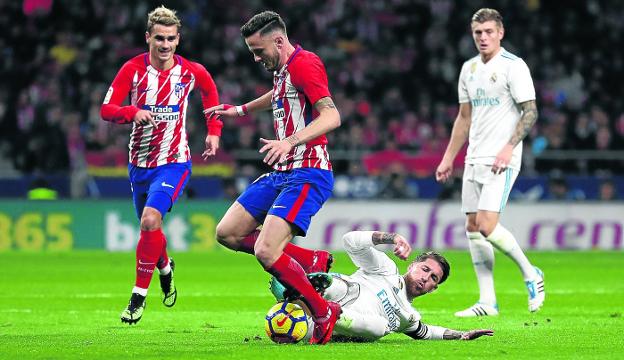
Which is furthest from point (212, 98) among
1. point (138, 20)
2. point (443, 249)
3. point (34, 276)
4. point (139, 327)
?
point (138, 20)

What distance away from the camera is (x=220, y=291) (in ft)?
42.1

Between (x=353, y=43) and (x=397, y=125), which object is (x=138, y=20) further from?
(x=397, y=125)

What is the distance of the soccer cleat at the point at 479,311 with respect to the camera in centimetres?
994

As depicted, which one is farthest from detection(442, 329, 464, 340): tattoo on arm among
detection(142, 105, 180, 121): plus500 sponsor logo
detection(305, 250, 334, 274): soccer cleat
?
detection(142, 105, 180, 121): plus500 sponsor logo

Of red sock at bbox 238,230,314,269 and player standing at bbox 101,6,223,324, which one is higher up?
player standing at bbox 101,6,223,324

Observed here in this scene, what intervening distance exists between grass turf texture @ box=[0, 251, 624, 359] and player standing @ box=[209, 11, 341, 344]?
0.44 metres

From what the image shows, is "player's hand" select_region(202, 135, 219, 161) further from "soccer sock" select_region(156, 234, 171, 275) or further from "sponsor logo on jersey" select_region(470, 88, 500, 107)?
"sponsor logo on jersey" select_region(470, 88, 500, 107)

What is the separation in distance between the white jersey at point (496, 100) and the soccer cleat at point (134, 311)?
10.2 feet

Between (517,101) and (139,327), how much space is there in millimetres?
3551

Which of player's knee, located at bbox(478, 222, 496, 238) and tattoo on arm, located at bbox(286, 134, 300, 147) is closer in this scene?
tattoo on arm, located at bbox(286, 134, 300, 147)

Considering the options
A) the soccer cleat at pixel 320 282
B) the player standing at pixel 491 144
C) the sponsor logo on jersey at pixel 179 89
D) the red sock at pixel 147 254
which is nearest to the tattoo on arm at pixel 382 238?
the soccer cleat at pixel 320 282

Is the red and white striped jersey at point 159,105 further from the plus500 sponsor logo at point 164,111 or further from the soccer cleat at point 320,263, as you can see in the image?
the soccer cleat at point 320,263

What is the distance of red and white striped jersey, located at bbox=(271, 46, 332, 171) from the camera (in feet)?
25.3

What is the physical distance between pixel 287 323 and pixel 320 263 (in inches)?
41.2
